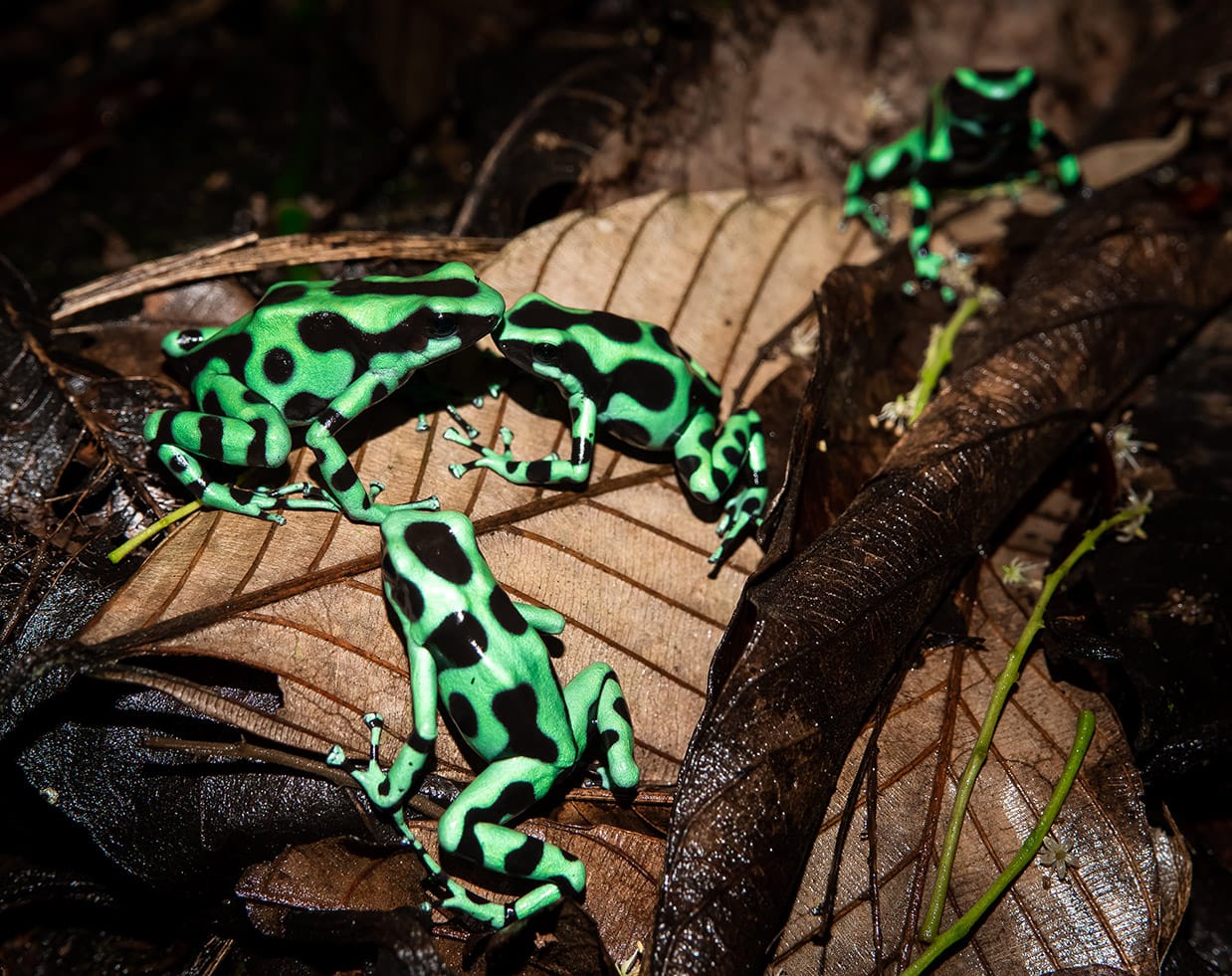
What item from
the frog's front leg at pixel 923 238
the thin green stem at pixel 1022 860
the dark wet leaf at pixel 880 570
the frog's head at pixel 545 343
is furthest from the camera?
the frog's front leg at pixel 923 238

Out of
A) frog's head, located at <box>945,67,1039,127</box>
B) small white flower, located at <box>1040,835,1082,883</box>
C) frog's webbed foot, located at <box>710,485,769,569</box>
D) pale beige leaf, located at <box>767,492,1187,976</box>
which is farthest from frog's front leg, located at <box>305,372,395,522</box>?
frog's head, located at <box>945,67,1039,127</box>

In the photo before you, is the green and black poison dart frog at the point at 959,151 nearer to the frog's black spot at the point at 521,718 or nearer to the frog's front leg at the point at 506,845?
the frog's black spot at the point at 521,718

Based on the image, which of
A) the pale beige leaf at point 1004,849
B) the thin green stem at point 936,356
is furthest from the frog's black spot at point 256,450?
the thin green stem at point 936,356

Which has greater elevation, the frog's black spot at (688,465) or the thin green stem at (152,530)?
the frog's black spot at (688,465)

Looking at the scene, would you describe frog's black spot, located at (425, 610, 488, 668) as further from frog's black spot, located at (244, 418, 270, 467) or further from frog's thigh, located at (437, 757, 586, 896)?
frog's black spot, located at (244, 418, 270, 467)

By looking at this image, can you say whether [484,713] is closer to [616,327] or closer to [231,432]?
[231,432]

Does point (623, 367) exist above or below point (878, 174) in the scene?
below

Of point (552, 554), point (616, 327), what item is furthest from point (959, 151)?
point (552, 554)
